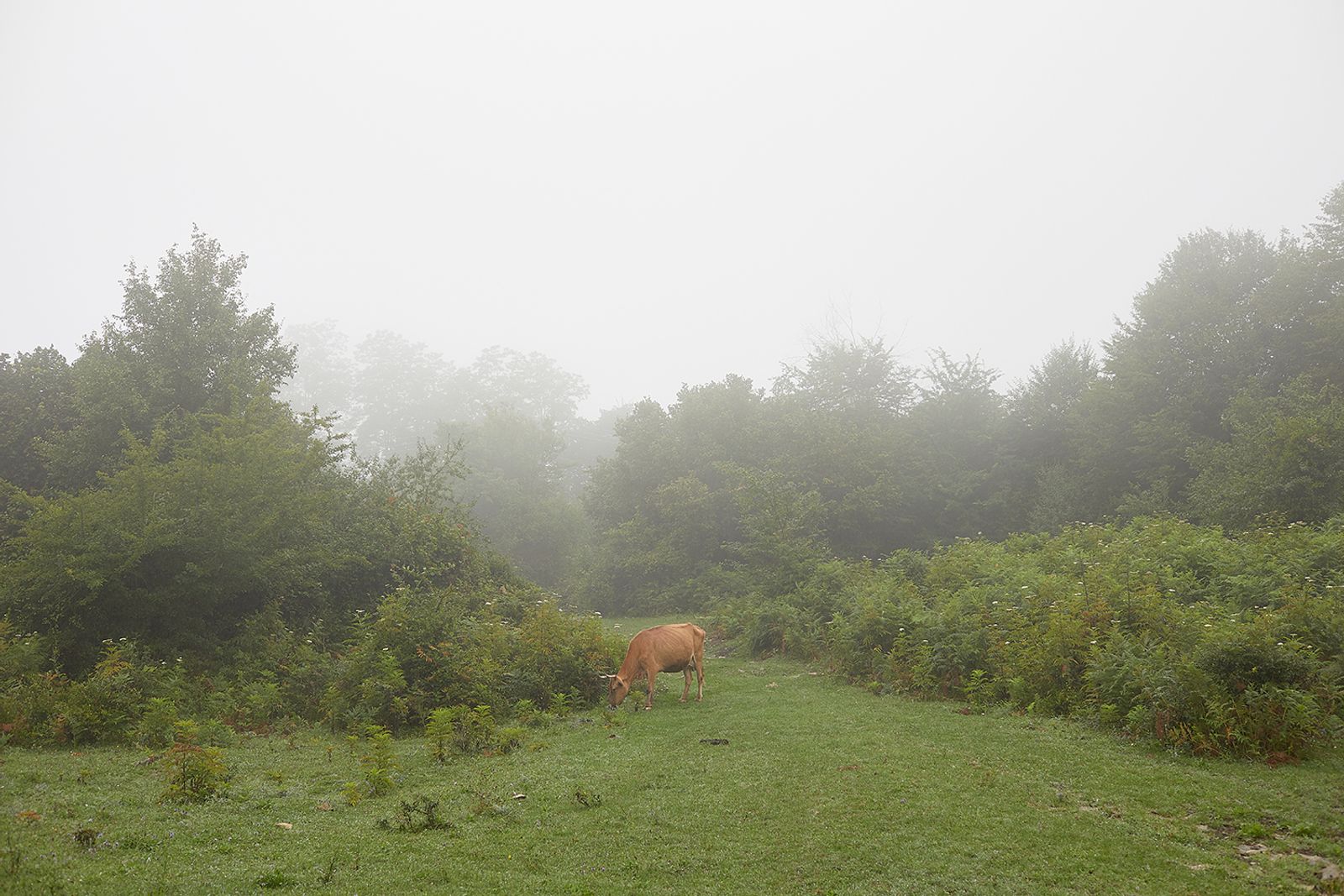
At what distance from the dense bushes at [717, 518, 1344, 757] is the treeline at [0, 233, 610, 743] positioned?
6234 millimetres

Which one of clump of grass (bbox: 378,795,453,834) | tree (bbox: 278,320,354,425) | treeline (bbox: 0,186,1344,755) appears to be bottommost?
clump of grass (bbox: 378,795,453,834)

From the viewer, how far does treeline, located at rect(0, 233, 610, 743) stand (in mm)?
12953

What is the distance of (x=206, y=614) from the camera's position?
17.1m

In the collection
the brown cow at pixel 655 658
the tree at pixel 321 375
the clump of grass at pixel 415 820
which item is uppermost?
the tree at pixel 321 375

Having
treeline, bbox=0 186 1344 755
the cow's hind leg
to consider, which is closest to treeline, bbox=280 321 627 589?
treeline, bbox=0 186 1344 755

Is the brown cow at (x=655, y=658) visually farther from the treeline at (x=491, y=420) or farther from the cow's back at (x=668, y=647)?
the treeline at (x=491, y=420)

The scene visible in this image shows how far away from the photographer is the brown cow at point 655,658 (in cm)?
1337

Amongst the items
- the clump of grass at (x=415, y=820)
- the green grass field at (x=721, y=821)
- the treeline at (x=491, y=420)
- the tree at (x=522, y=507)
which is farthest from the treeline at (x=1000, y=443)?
the clump of grass at (x=415, y=820)

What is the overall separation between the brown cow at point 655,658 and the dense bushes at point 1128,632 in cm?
359

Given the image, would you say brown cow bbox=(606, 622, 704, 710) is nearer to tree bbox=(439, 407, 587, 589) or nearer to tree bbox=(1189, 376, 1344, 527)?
tree bbox=(1189, 376, 1344, 527)

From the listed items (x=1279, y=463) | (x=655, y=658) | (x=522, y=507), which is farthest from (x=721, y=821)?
(x=522, y=507)

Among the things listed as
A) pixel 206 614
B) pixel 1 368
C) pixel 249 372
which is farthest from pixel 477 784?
pixel 1 368

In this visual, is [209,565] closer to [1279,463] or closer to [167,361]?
[167,361]

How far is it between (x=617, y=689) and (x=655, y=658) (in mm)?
882
